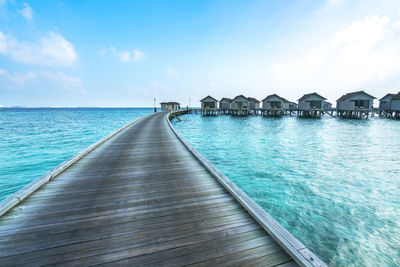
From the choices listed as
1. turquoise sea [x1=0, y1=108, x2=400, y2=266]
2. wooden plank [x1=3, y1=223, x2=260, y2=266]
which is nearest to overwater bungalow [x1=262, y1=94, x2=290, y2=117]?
turquoise sea [x1=0, y1=108, x2=400, y2=266]

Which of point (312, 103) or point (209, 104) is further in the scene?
point (209, 104)

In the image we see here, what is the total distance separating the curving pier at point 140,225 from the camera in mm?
2275

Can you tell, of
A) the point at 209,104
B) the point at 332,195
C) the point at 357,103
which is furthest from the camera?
the point at 209,104

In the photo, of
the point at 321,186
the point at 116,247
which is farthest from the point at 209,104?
the point at 116,247

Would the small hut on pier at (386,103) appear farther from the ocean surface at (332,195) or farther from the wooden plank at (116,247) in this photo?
the wooden plank at (116,247)

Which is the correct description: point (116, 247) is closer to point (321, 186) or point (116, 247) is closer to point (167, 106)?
point (321, 186)

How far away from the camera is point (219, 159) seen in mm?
11070

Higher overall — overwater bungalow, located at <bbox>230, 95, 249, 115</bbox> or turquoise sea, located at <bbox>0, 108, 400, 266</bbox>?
overwater bungalow, located at <bbox>230, 95, 249, 115</bbox>

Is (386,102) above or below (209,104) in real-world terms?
above

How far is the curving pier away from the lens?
2275 millimetres

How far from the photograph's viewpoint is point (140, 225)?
296 centimetres

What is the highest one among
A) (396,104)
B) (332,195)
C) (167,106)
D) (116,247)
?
(167,106)

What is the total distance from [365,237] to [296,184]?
10.0 ft

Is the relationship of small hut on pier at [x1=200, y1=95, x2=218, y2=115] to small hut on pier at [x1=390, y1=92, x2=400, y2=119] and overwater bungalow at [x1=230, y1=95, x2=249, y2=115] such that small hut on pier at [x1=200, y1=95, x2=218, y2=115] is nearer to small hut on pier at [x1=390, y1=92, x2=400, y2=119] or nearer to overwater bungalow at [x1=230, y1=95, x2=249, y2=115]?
overwater bungalow at [x1=230, y1=95, x2=249, y2=115]
